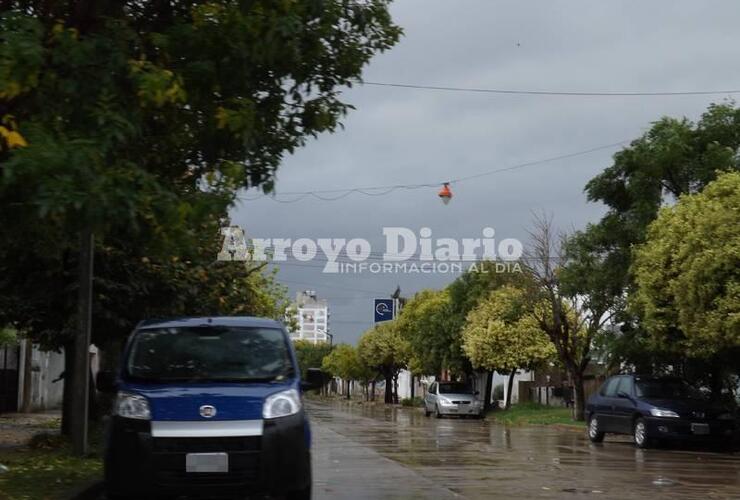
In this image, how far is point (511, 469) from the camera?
608 inches

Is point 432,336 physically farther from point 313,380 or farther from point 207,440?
point 207,440

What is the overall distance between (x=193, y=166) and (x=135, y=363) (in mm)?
2654

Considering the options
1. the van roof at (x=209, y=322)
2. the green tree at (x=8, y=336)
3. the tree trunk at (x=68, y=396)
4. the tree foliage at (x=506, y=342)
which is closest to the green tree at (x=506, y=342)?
the tree foliage at (x=506, y=342)

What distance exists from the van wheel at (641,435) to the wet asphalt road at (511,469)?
10.5 inches

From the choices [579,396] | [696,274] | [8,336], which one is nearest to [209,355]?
[696,274]

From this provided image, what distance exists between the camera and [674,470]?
15.9 metres

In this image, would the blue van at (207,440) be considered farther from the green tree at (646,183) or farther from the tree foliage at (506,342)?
the tree foliage at (506,342)

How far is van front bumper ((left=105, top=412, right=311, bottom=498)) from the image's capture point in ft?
29.0

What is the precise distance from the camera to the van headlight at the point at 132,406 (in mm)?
8992

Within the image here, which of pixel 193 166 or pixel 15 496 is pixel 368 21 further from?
pixel 15 496

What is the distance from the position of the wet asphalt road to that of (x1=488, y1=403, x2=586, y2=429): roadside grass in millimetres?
9782

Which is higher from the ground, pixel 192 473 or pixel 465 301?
pixel 465 301

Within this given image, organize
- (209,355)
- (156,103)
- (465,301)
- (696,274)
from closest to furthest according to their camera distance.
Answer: (156,103)
(209,355)
(696,274)
(465,301)

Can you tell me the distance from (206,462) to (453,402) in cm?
3433
